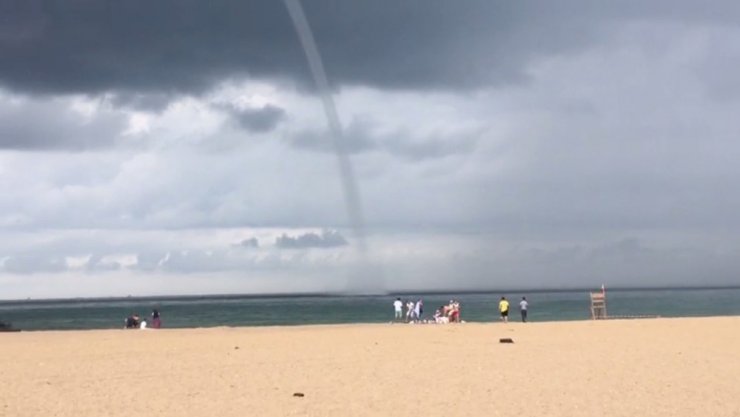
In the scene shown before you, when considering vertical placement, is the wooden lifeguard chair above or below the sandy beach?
above

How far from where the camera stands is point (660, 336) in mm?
38500

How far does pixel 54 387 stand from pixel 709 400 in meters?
14.5

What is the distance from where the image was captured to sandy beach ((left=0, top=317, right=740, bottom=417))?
727 inches

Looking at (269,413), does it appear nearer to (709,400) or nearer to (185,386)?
(185,386)

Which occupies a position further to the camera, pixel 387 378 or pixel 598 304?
pixel 598 304

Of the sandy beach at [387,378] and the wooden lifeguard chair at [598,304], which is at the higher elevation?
the wooden lifeguard chair at [598,304]

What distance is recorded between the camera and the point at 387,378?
922 inches

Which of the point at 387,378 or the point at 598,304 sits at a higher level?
the point at 598,304

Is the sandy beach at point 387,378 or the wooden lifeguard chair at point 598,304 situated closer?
the sandy beach at point 387,378

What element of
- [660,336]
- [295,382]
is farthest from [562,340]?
[295,382]

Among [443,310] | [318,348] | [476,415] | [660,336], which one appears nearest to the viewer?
[476,415]

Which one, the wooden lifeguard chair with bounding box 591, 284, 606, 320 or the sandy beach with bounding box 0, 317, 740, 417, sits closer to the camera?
the sandy beach with bounding box 0, 317, 740, 417

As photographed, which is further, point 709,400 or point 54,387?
point 54,387

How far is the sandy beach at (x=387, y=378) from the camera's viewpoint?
18.5 m
